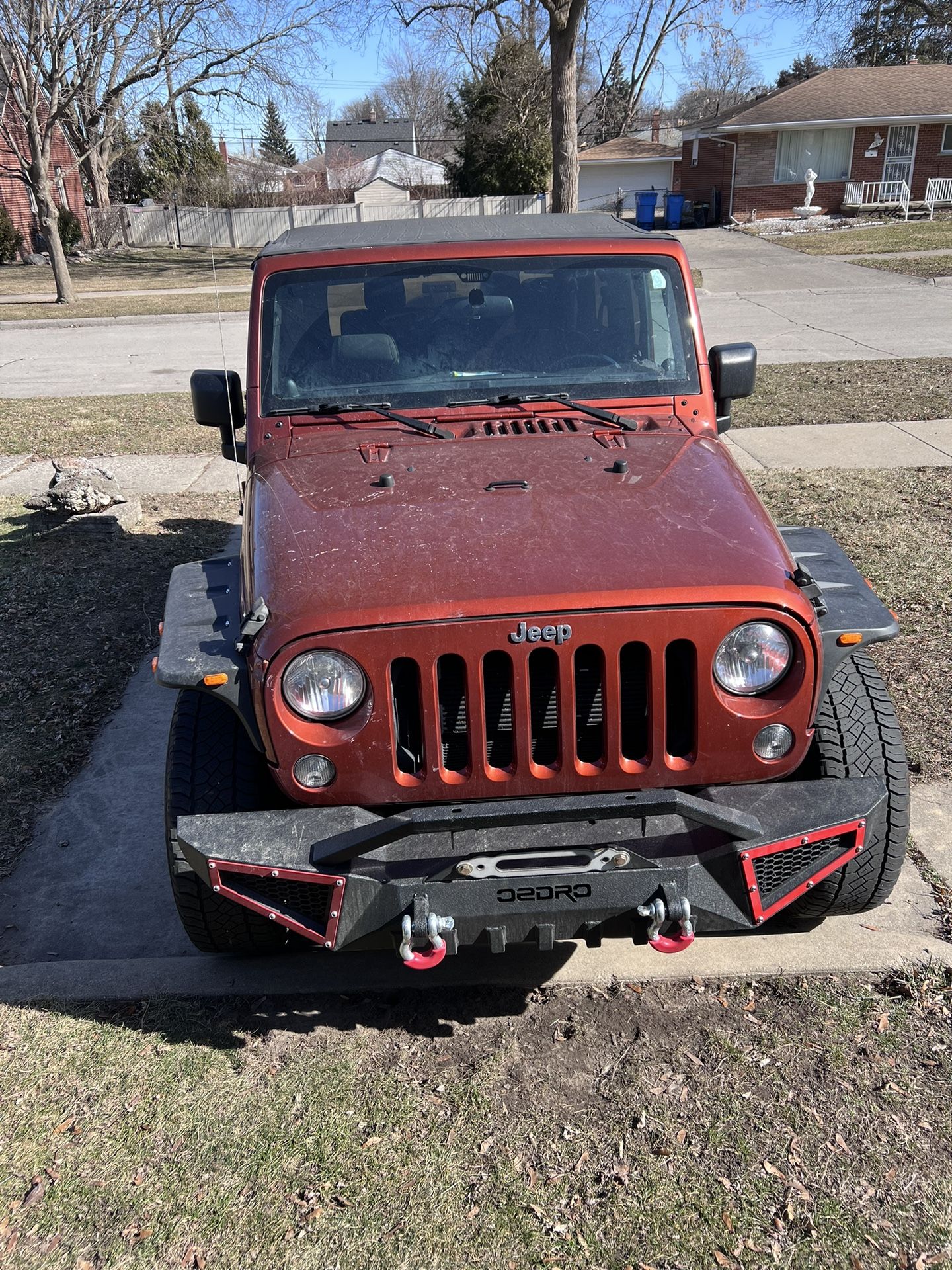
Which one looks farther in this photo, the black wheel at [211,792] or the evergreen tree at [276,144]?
the evergreen tree at [276,144]

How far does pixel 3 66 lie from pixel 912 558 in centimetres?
2062

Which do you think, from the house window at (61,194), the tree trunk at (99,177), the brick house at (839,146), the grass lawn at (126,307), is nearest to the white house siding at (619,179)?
the brick house at (839,146)

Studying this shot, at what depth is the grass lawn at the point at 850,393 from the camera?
9.41m

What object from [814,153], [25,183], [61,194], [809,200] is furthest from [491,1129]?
[61,194]

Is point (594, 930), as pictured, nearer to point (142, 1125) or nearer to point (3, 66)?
point (142, 1125)

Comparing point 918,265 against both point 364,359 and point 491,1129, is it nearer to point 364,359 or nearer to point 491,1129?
Answer: point 364,359

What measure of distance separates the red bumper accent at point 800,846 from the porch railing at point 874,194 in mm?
36432

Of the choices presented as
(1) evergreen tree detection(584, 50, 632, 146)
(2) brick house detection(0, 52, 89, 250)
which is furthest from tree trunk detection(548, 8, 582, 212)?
(1) evergreen tree detection(584, 50, 632, 146)

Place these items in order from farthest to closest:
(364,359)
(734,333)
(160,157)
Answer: (160,157)
(734,333)
(364,359)

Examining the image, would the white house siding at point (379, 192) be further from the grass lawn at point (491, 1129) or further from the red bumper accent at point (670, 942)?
the red bumper accent at point (670, 942)

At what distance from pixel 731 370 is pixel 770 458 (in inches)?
184

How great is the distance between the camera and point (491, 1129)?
2.58 metres

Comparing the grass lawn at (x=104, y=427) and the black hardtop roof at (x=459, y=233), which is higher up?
the black hardtop roof at (x=459, y=233)

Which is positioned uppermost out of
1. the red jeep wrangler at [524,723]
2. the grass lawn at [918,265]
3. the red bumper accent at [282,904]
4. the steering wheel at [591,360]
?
the steering wheel at [591,360]
